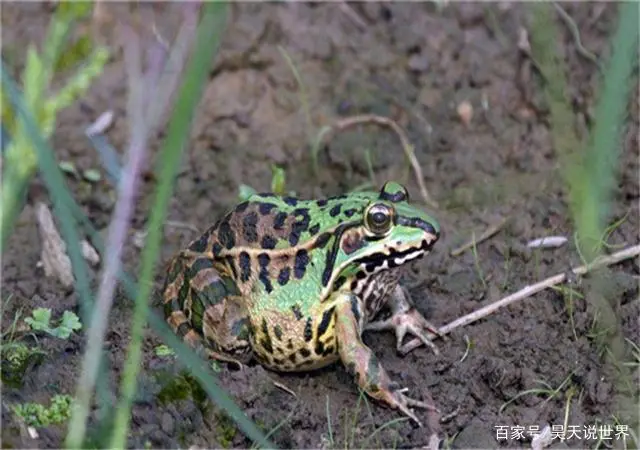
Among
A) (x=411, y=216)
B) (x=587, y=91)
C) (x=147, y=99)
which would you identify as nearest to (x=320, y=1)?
(x=147, y=99)

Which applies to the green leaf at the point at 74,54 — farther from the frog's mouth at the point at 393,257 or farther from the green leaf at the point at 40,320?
the frog's mouth at the point at 393,257

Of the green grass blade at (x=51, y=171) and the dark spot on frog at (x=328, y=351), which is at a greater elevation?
the green grass blade at (x=51, y=171)

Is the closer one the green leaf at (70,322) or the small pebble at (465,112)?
the green leaf at (70,322)

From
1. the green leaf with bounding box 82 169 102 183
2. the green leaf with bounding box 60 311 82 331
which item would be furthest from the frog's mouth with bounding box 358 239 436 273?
the green leaf with bounding box 82 169 102 183

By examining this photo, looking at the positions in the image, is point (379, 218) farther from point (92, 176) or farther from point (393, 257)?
point (92, 176)

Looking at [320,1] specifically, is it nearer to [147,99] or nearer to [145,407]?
[147,99]

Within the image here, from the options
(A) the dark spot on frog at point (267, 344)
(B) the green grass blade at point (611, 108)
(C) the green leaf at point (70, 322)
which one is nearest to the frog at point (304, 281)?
(A) the dark spot on frog at point (267, 344)

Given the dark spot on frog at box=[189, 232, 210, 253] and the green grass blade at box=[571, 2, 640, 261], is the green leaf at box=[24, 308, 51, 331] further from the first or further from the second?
the green grass blade at box=[571, 2, 640, 261]
